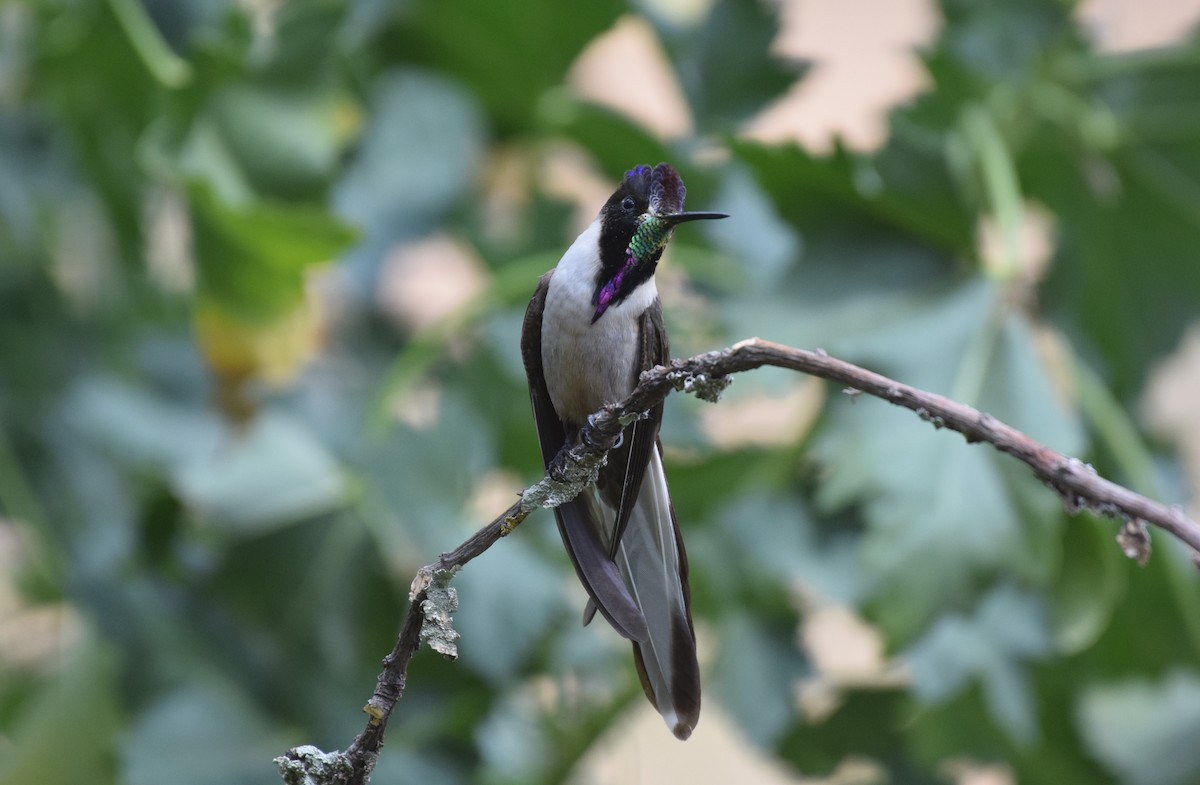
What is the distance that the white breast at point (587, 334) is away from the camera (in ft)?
1.31

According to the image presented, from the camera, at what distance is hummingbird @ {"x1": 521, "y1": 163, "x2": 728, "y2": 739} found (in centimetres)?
35

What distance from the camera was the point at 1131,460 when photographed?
1.04 metres

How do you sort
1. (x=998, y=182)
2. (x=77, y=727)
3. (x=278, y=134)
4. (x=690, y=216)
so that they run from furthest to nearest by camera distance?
1. (x=77, y=727)
2. (x=278, y=134)
3. (x=998, y=182)
4. (x=690, y=216)

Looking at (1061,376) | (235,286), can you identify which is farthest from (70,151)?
(1061,376)

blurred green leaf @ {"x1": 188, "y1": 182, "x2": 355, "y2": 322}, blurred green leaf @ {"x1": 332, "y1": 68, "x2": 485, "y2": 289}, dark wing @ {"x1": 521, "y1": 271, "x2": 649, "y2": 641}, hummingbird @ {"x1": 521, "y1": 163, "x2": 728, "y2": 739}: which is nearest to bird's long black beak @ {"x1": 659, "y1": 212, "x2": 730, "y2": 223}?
hummingbird @ {"x1": 521, "y1": 163, "x2": 728, "y2": 739}

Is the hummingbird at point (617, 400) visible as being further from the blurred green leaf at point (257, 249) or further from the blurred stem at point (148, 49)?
the blurred stem at point (148, 49)

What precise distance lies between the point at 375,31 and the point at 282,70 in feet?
0.89

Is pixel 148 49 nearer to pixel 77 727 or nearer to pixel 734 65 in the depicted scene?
pixel 734 65

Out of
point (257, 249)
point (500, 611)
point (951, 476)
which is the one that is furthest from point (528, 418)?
point (951, 476)

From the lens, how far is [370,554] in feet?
3.83

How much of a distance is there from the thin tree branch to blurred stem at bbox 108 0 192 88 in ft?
2.99

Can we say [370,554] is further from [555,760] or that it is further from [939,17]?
[939,17]

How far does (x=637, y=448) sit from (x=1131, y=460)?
80 cm

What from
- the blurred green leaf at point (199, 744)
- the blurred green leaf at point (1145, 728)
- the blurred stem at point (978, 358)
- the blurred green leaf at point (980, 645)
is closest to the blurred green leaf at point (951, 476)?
the blurred stem at point (978, 358)
